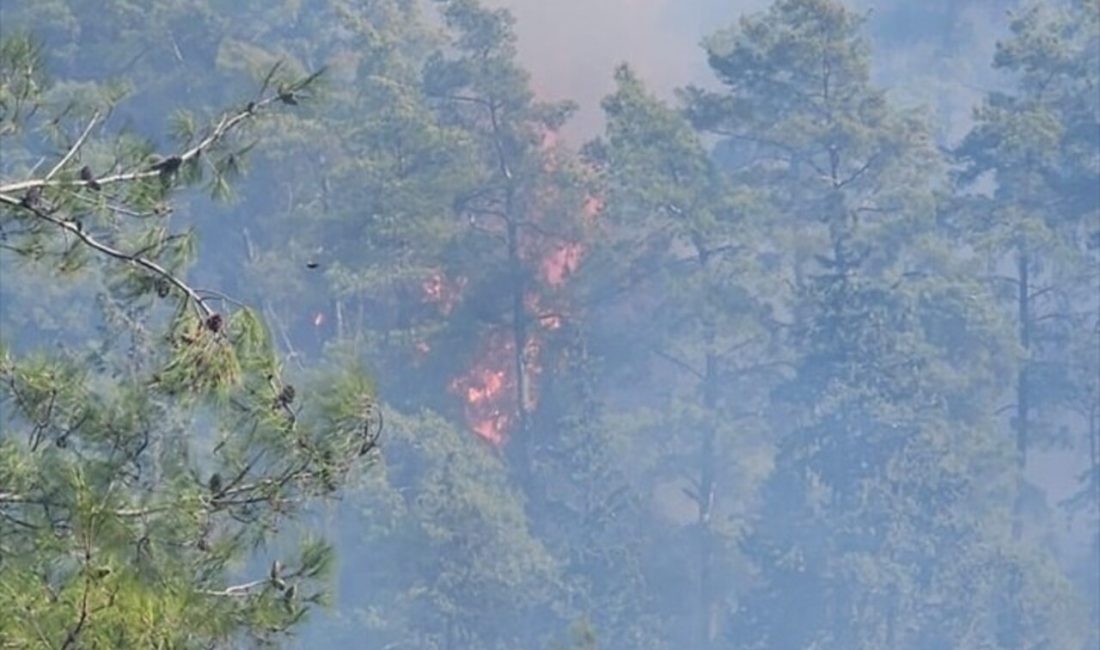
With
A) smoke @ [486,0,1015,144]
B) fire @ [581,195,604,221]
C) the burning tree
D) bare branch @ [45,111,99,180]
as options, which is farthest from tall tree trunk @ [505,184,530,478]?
bare branch @ [45,111,99,180]

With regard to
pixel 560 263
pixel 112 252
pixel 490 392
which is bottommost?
pixel 112 252

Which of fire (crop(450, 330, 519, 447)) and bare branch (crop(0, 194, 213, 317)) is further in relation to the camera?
fire (crop(450, 330, 519, 447))

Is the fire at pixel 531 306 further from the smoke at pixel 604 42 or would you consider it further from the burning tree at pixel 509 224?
the smoke at pixel 604 42

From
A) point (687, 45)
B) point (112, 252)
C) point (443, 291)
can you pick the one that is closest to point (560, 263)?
point (443, 291)

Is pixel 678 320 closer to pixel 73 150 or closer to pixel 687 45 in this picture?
pixel 687 45

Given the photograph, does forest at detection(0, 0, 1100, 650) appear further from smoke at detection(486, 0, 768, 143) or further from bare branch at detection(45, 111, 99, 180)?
bare branch at detection(45, 111, 99, 180)

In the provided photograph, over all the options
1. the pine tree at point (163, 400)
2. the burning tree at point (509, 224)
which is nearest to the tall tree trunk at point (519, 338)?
the burning tree at point (509, 224)

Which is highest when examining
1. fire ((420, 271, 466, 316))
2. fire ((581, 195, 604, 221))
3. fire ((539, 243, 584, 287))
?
fire ((581, 195, 604, 221))

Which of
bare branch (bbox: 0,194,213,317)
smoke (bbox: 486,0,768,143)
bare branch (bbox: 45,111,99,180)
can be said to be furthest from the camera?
smoke (bbox: 486,0,768,143)

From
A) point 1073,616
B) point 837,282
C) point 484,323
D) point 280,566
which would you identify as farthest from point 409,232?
point 280,566

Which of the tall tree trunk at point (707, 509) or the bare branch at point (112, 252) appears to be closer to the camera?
the bare branch at point (112, 252)

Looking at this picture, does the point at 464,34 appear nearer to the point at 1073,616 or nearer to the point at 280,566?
the point at 1073,616

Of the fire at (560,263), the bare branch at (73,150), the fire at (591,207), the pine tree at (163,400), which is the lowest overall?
the pine tree at (163,400)

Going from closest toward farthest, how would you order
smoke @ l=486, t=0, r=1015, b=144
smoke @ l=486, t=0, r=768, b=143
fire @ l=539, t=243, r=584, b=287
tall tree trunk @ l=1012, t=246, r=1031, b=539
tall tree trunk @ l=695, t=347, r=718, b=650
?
tall tree trunk @ l=695, t=347, r=718, b=650 < tall tree trunk @ l=1012, t=246, r=1031, b=539 < fire @ l=539, t=243, r=584, b=287 < smoke @ l=486, t=0, r=768, b=143 < smoke @ l=486, t=0, r=1015, b=144
